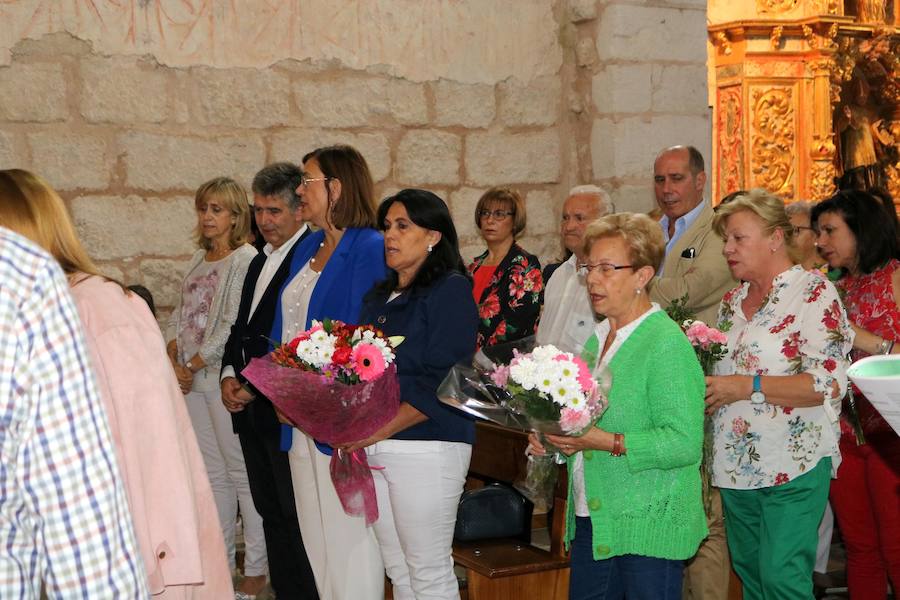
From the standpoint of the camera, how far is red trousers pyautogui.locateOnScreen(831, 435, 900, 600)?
4.02 m

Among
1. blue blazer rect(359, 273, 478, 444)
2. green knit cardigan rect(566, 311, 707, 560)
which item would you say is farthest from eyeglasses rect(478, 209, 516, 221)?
green knit cardigan rect(566, 311, 707, 560)

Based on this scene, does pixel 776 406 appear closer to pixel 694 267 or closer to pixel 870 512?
pixel 870 512

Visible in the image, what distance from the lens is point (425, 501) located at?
11.5ft

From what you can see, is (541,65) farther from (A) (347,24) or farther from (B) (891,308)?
(B) (891,308)

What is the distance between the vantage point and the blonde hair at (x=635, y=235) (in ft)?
10.3

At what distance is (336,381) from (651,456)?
1.01 meters

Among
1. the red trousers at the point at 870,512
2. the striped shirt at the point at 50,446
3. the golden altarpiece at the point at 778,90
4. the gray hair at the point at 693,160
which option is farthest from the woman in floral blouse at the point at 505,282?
the golden altarpiece at the point at 778,90

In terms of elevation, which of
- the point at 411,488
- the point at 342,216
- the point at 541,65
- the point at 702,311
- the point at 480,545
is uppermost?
the point at 541,65

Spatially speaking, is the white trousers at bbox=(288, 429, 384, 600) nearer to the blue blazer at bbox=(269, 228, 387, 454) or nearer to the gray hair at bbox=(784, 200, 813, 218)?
the blue blazer at bbox=(269, 228, 387, 454)

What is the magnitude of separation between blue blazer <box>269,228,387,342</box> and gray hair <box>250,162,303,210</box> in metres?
0.77

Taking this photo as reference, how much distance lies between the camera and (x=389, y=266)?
3.73m

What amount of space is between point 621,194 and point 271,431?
9.04ft

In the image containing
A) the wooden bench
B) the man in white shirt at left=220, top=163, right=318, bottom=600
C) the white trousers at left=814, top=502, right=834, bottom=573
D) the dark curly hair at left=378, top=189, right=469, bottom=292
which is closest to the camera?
the dark curly hair at left=378, top=189, right=469, bottom=292

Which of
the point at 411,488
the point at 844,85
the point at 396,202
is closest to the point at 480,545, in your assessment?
the point at 411,488
